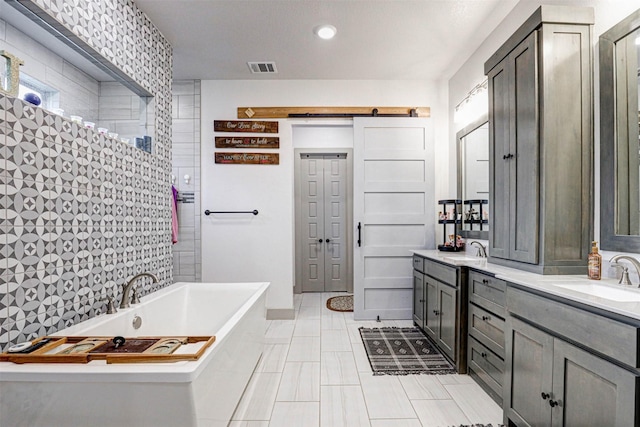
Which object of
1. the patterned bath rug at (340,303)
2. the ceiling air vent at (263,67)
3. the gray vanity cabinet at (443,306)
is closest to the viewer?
the gray vanity cabinet at (443,306)

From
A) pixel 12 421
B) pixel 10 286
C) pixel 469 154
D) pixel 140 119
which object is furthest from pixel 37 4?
pixel 469 154

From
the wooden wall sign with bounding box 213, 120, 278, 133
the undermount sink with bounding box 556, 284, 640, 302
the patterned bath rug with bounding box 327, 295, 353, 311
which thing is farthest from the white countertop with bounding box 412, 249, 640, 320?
the wooden wall sign with bounding box 213, 120, 278, 133

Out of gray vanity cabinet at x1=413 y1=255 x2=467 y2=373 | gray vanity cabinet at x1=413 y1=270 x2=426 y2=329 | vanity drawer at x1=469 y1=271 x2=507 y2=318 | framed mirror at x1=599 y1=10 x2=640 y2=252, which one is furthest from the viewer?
gray vanity cabinet at x1=413 y1=270 x2=426 y2=329

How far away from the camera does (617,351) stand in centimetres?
112

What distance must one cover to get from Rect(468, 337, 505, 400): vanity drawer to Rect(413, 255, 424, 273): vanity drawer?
1004 millimetres

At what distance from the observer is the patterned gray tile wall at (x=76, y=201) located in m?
1.41

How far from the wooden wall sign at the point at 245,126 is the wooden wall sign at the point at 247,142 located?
82mm

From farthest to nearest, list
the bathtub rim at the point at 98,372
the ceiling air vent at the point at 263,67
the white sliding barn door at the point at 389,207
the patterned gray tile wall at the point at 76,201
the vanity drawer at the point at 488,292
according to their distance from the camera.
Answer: the white sliding barn door at the point at 389,207
the ceiling air vent at the point at 263,67
the vanity drawer at the point at 488,292
the patterned gray tile wall at the point at 76,201
the bathtub rim at the point at 98,372

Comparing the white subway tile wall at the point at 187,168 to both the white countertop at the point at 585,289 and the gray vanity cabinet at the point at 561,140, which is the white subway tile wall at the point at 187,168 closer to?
the white countertop at the point at 585,289

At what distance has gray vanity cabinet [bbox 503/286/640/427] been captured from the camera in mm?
1098

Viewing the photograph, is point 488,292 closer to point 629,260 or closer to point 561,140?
point 629,260

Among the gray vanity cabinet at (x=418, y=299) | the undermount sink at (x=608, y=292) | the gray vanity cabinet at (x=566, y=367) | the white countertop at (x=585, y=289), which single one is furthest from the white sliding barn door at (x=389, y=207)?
the undermount sink at (x=608, y=292)

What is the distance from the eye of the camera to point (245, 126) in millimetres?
3867

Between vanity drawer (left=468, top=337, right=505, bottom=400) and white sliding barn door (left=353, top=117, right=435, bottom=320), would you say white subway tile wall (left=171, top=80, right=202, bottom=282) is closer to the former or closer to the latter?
white sliding barn door (left=353, top=117, right=435, bottom=320)
